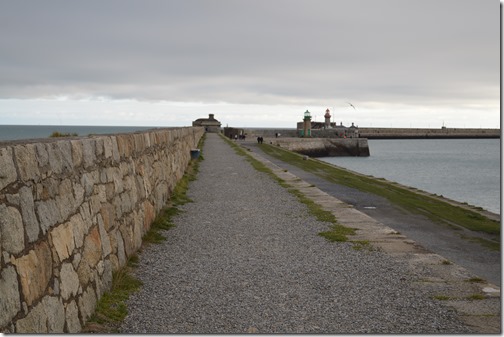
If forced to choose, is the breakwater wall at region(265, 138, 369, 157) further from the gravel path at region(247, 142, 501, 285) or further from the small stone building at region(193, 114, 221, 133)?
the gravel path at region(247, 142, 501, 285)

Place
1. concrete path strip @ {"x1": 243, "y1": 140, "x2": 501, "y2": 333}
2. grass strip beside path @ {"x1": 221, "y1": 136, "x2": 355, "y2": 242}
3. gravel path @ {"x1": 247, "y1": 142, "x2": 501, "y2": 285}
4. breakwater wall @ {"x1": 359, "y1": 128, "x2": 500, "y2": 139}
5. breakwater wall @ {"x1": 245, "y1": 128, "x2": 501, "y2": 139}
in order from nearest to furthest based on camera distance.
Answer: concrete path strip @ {"x1": 243, "y1": 140, "x2": 501, "y2": 333} < grass strip beside path @ {"x1": 221, "y1": 136, "x2": 355, "y2": 242} < gravel path @ {"x1": 247, "y1": 142, "x2": 501, "y2": 285} < breakwater wall @ {"x1": 245, "y1": 128, "x2": 501, "y2": 139} < breakwater wall @ {"x1": 359, "y1": 128, "x2": 500, "y2": 139}

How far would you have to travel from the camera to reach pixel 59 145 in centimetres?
479

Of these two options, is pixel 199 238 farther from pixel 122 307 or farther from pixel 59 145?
pixel 59 145

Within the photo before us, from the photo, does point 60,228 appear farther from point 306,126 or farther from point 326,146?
point 306,126

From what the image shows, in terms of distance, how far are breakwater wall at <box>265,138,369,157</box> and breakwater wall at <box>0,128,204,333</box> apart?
5930 cm

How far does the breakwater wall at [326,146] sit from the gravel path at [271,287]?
57.2 meters

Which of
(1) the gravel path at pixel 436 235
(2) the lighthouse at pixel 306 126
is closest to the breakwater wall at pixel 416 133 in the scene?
(2) the lighthouse at pixel 306 126

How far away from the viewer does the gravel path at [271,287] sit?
194 inches

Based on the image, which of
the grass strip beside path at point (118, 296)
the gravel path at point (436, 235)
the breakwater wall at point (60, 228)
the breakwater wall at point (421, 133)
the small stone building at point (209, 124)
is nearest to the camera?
the breakwater wall at point (60, 228)

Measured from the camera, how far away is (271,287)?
5.96 m

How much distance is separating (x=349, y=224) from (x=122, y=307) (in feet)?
16.6

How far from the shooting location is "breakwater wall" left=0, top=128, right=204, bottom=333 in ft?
11.9

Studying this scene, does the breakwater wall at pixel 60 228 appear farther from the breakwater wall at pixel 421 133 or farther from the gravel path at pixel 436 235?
the breakwater wall at pixel 421 133

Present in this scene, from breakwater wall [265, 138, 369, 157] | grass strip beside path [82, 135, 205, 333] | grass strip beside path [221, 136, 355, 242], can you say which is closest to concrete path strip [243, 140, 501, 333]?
grass strip beside path [221, 136, 355, 242]
